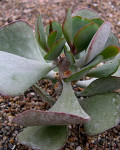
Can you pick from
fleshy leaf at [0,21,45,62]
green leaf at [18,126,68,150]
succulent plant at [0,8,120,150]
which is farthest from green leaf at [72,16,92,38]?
green leaf at [18,126,68,150]

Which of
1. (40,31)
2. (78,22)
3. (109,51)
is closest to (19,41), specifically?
(40,31)

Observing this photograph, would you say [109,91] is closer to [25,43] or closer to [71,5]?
[25,43]

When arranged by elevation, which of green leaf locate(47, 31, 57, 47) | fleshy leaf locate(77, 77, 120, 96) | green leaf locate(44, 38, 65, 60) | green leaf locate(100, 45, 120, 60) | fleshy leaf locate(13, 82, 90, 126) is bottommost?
fleshy leaf locate(77, 77, 120, 96)

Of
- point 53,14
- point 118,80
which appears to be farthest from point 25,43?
point 53,14

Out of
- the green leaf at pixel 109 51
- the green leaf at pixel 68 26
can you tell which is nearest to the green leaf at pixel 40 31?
the green leaf at pixel 68 26

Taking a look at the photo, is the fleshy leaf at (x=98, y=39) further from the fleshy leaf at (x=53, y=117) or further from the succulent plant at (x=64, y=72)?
the fleshy leaf at (x=53, y=117)

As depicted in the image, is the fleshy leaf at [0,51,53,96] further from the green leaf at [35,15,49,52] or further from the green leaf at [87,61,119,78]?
the green leaf at [87,61,119,78]

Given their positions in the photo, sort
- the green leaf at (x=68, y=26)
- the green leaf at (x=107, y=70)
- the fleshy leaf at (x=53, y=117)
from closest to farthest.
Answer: the fleshy leaf at (x=53, y=117)
the green leaf at (x=68, y=26)
the green leaf at (x=107, y=70)
